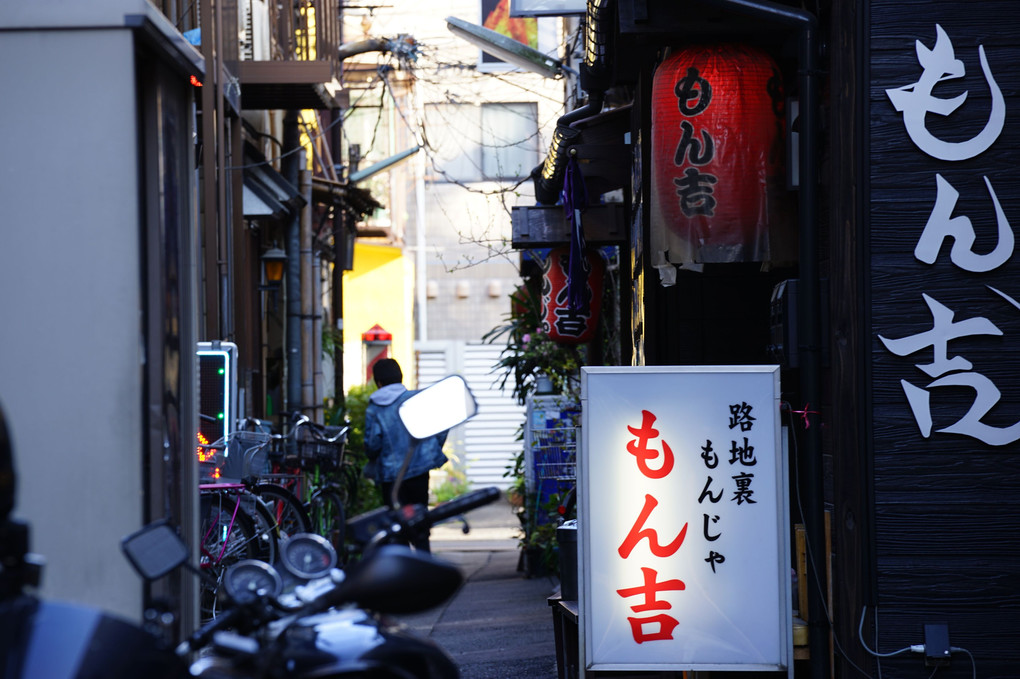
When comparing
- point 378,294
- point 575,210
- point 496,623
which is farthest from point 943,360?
point 378,294

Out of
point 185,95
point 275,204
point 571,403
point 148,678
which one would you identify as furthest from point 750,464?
point 275,204

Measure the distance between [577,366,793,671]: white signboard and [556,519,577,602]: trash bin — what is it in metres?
1.02

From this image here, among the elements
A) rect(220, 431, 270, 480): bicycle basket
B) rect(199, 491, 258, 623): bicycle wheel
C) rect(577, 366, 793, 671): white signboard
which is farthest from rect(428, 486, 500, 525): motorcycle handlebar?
rect(220, 431, 270, 480): bicycle basket

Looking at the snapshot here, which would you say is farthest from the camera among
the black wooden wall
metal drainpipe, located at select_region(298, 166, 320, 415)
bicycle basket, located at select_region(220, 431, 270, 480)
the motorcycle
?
metal drainpipe, located at select_region(298, 166, 320, 415)

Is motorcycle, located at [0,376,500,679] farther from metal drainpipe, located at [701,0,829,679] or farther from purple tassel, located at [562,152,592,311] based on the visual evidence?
purple tassel, located at [562,152,592,311]

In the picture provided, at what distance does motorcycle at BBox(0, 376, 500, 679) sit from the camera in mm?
2693

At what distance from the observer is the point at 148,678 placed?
2.71 metres

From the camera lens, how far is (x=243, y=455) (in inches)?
362

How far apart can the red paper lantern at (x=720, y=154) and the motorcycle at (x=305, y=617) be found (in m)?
3.77

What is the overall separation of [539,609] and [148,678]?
836 centimetres

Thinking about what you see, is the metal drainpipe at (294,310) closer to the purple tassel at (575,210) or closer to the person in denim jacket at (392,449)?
the person in denim jacket at (392,449)

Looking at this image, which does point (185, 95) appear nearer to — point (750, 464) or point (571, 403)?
point (750, 464)

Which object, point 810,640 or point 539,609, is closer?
point 810,640

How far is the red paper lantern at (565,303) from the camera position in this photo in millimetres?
13445
